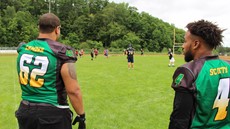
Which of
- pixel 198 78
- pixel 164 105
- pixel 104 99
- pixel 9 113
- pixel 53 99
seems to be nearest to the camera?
pixel 198 78

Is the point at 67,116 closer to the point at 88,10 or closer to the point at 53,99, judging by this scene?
the point at 53,99

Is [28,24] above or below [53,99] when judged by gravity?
above

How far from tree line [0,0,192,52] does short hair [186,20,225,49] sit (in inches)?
3125

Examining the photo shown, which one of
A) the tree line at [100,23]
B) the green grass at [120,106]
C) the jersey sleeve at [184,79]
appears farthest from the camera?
the tree line at [100,23]

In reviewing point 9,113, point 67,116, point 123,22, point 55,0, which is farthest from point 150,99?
point 55,0

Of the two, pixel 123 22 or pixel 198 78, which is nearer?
pixel 198 78

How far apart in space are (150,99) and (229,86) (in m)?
7.52

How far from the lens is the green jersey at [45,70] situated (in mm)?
3174

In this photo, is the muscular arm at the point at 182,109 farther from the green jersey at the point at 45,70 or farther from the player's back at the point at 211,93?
the green jersey at the point at 45,70

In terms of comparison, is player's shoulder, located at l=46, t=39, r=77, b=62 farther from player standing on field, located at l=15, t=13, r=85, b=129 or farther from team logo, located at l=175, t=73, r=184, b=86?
team logo, located at l=175, t=73, r=184, b=86

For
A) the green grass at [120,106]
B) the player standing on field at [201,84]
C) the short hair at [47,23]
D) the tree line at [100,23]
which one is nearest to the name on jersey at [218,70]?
the player standing on field at [201,84]

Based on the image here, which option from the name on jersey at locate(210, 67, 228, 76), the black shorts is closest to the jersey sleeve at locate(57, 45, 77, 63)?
the black shorts

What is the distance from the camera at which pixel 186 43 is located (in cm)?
276

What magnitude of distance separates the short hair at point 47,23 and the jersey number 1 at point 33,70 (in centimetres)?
34
